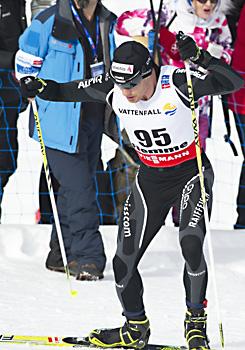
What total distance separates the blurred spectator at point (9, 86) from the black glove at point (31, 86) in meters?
2.22

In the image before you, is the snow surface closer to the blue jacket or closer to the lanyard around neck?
the blue jacket

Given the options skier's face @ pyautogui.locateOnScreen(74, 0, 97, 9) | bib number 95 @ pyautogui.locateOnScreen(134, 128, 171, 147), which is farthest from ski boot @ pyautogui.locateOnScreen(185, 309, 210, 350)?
skier's face @ pyautogui.locateOnScreen(74, 0, 97, 9)

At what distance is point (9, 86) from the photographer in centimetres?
894

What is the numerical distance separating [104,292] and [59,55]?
5.71ft

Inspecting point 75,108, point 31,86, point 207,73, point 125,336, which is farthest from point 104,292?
point 207,73

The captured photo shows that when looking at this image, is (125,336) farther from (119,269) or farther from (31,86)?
(31,86)

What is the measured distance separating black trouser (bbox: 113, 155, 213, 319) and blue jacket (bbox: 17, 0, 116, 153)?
1637mm

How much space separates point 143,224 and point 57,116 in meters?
1.90

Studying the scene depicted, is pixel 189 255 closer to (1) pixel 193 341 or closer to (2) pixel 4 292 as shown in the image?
(1) pixel 193 341

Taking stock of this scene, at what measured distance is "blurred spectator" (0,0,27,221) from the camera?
8.56 m

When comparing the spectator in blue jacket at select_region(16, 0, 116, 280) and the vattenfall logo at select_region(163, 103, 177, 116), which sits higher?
the vattenfall logo at select_region(163, 103, 177, 116)

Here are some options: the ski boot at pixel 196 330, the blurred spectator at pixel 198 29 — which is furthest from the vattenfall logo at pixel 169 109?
the blurred spectator at pixel 198 29

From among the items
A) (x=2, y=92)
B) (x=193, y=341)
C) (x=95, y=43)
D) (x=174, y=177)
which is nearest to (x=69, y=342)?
(x=193, y=341)

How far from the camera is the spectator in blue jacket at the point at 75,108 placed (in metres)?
7.77
